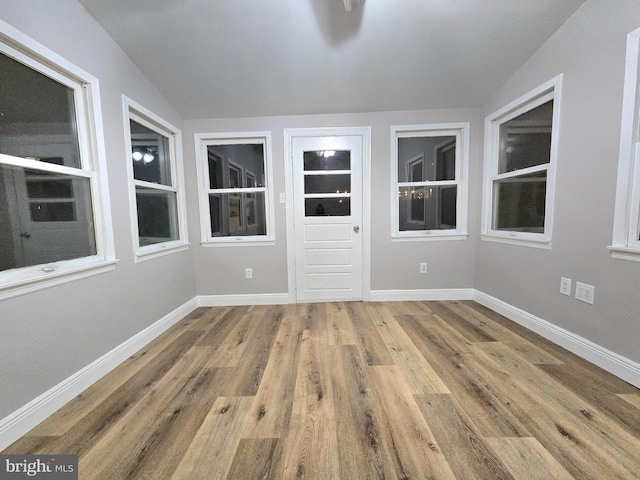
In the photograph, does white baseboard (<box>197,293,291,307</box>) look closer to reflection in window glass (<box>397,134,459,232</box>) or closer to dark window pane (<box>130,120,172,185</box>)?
dark window pane (<box>130,120,172,185</box>)

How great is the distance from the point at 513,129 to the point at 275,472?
3298 millimetres

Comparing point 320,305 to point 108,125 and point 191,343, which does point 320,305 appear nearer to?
point 191,343

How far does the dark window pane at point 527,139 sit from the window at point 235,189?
2.55 meters

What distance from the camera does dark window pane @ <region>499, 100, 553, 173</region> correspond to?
2.09 meters

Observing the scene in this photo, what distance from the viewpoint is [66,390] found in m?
1.42

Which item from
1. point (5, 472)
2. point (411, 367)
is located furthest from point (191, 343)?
point (411, 367)

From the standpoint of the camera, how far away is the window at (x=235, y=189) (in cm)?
288

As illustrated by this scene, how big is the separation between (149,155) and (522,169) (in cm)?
357

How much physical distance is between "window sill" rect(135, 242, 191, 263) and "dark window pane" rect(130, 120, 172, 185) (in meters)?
0.63

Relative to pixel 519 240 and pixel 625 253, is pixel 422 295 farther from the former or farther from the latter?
pixel 625 253

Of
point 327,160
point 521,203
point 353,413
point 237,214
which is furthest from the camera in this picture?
point 237,214

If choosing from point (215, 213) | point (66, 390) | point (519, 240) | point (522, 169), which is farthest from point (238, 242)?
point (522, 169)

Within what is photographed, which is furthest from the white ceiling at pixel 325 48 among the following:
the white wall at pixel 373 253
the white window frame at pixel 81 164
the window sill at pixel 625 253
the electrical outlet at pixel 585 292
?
the electrical outlet at pixel 585 292

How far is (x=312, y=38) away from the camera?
2.02m
